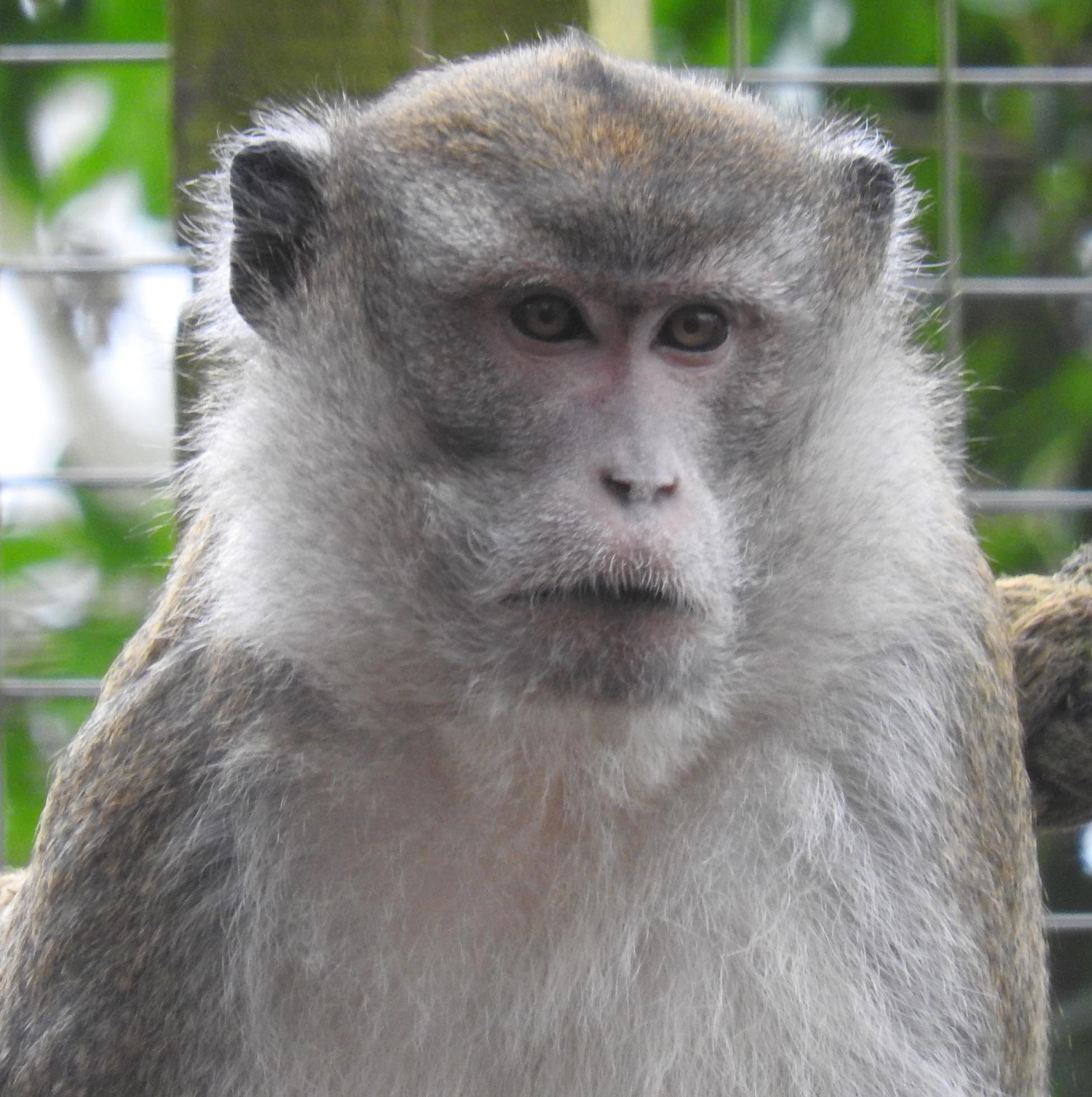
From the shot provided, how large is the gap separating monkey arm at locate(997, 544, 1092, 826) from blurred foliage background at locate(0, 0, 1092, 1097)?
151 centimetres

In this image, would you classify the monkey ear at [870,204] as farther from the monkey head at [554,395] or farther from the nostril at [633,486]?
the nostril at [633,486]

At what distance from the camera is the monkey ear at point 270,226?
3.22 meters

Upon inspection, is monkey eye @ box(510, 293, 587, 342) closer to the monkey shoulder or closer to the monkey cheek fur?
the monkey cheek fur

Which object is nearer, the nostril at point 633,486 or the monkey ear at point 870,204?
the nostril at point 633,486

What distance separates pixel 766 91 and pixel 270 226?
2.49 meters

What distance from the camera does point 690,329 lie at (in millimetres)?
3016

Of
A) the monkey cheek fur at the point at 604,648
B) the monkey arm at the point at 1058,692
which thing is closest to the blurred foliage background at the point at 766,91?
the monkey arm at the point at 1058,692

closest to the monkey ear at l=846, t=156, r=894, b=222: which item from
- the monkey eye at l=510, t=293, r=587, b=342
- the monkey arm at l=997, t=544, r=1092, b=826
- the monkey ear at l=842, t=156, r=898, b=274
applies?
the monkey ear at l=842, t=156, r=898, b=274

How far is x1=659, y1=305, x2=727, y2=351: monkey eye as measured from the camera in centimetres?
300

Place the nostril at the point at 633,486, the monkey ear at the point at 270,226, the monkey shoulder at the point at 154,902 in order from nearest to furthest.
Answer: the nostril at the point at 633,486, the monkey shoulder at the point at 154,902, the monkey ear at the point at 270,226

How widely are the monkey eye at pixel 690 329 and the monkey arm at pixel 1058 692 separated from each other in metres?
1.55

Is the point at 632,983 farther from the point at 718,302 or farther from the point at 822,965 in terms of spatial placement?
the point at 718,302

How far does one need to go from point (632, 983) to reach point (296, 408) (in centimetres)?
121

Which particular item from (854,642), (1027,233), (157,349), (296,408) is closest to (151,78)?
(157,349)
